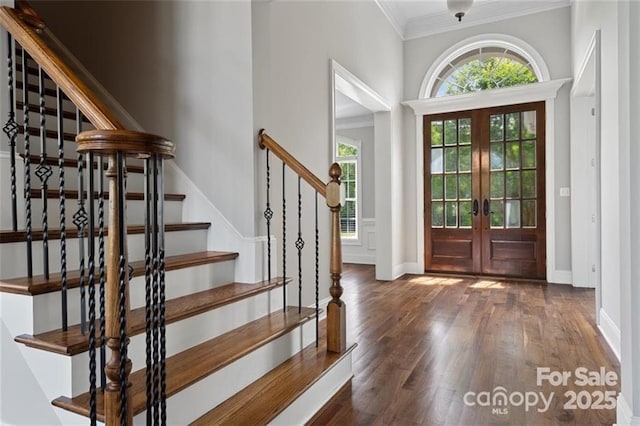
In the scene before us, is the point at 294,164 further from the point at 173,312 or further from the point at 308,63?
the point at 308,63

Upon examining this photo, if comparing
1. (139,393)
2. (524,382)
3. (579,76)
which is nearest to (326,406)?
(139,393)

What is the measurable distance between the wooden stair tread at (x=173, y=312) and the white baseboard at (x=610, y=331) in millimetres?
2312

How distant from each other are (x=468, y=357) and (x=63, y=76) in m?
2.66

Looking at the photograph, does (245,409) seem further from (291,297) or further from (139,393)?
(291,297)

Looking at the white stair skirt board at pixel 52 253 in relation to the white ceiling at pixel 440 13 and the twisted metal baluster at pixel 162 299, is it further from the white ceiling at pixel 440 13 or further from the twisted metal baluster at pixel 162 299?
the white ceiling at pixel 440 13

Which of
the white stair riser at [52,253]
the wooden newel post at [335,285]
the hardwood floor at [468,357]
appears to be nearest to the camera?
the white stair riser at [52,253]

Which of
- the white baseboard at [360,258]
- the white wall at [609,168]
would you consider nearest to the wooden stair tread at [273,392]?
the white wall at [609,168]

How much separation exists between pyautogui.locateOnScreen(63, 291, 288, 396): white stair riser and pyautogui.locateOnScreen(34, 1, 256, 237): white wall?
456 millimetres

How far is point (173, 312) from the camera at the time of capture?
5.74ft

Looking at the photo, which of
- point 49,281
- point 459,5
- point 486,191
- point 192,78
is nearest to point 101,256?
point 49,281

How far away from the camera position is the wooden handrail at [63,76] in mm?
1308

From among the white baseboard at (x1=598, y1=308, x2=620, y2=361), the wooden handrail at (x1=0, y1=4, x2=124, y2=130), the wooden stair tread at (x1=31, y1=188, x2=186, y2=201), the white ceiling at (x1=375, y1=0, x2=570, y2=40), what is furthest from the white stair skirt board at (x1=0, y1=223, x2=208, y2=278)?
the white ceiling at (x1=375, y1=0, x2=570, y2=40)

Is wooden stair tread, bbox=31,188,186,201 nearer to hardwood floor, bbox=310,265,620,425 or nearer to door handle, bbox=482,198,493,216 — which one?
hardwood floor, bbox=310,265,620,425

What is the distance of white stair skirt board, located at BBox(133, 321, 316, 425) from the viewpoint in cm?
148
